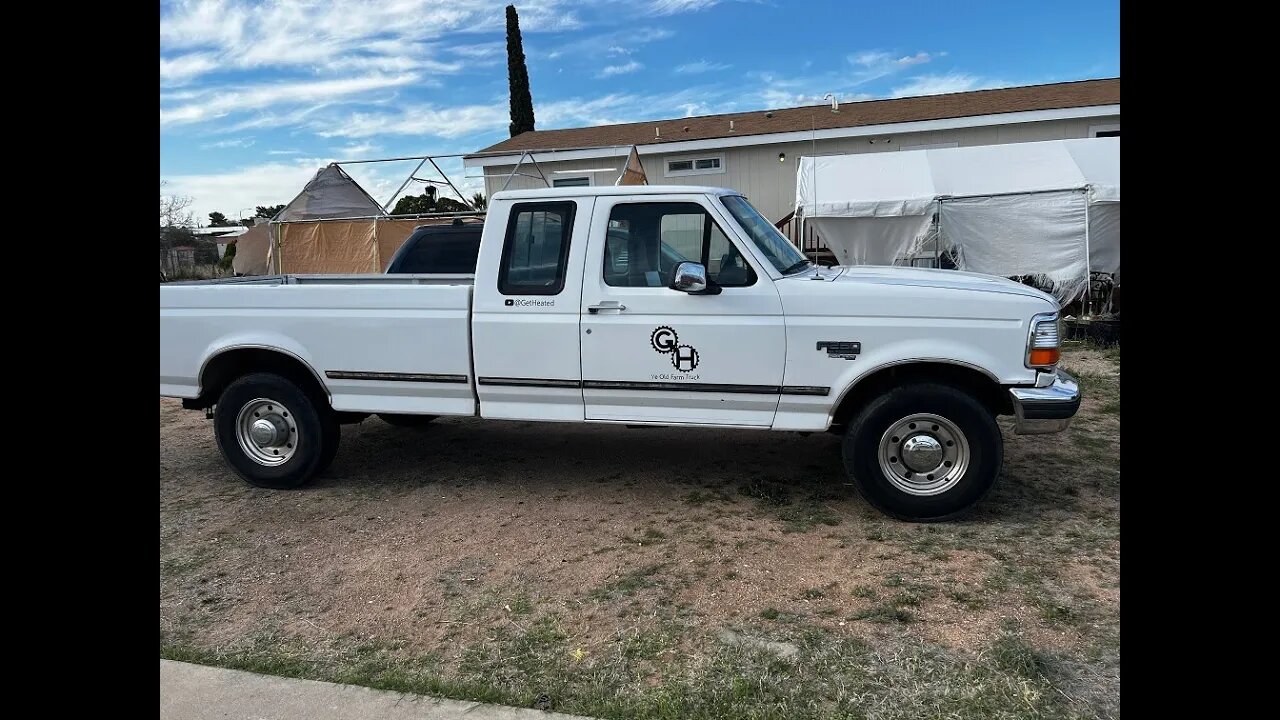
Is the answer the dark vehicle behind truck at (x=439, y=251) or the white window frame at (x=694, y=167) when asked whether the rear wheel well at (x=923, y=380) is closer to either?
the dark vehicle behind truck at (x=439, y=251)

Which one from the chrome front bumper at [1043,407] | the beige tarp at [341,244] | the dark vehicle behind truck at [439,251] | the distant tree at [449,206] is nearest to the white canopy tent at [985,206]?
the distant tree at [449,206]

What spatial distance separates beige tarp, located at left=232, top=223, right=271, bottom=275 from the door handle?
576 inches

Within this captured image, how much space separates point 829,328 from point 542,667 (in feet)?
8.43

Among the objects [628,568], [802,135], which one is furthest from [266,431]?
[802,135]

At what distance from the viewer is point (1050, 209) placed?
41.5 ft

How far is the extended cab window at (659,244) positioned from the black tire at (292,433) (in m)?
2.32

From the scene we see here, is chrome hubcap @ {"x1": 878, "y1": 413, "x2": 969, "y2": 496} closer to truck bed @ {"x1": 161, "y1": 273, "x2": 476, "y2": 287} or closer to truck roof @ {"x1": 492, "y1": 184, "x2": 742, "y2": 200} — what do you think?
truck roof @ {"x1": 492, "y1": 184, "x2": 742, "y2": 200}

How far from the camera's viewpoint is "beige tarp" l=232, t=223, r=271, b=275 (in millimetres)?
17703

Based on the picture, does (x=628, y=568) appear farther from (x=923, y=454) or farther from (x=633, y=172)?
(x=633, y=172)

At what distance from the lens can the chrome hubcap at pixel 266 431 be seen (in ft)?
19.2

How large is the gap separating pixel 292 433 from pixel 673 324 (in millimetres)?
2890

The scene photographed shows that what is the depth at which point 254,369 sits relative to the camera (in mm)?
6000
